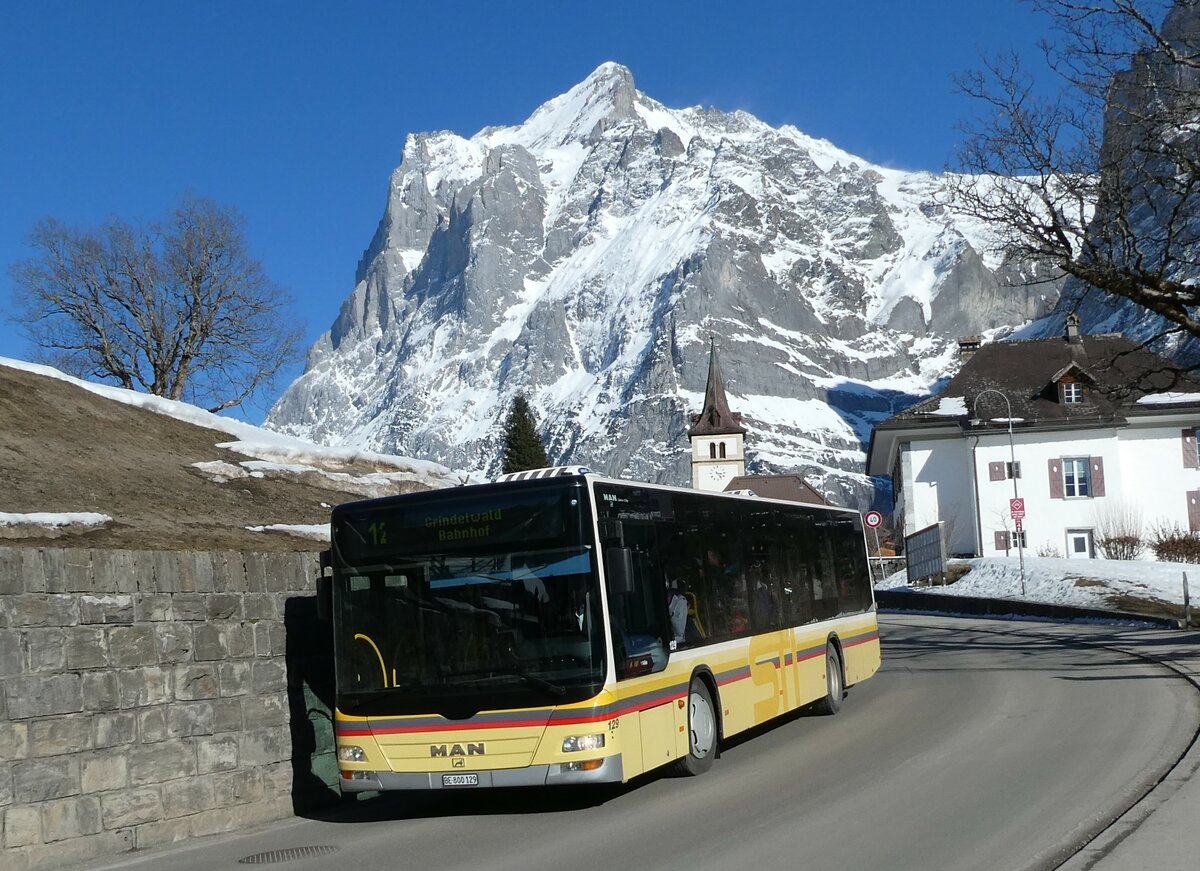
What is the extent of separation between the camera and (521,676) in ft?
32.6

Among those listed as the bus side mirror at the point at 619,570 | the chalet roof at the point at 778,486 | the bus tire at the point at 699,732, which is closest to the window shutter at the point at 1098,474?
the bus tire at the point at 699,732

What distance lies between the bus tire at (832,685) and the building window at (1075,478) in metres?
48.2

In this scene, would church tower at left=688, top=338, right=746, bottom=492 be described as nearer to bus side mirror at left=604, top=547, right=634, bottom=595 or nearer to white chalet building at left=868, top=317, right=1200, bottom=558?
white chalet building at left=868, top=317, right=1200, bottom=558

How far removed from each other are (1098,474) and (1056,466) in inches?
74.7

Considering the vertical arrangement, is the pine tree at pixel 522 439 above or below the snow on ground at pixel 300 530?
above

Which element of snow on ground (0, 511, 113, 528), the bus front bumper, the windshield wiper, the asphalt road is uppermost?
snow on ground (0, 511, 113, 528)

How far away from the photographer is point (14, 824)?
8703 millimetres

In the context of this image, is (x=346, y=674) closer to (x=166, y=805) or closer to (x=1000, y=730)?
(x=166, y=805)

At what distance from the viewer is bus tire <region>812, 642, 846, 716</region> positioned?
15516 mm

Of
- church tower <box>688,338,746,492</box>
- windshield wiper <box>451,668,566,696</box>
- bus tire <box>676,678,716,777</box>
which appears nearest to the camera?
windshield wiper <box>451,668,566,696</box>

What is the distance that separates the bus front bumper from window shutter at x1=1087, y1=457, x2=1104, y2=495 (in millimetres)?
55279

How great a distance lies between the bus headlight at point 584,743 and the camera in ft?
31.9

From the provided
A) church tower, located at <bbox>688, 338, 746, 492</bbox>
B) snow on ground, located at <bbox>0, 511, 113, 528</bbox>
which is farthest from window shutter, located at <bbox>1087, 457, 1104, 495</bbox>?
church tower, located at <bbox>688, 338, 746, 492</bbox>

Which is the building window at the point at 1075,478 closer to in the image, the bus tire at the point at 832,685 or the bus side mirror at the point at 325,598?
the bus tire at the point at 832,685
